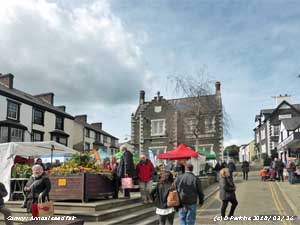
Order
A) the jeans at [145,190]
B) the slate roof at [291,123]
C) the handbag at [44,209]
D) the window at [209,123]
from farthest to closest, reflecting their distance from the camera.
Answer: the window at [209,123], the slate roof at [291,123], the jeans at [145,190], the handbag at [44,209]

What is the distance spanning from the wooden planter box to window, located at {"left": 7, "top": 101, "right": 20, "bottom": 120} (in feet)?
77.8

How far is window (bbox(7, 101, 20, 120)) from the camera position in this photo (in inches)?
1294

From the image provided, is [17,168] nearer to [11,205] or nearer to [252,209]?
[11,205]

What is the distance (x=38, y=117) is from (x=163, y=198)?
105ft

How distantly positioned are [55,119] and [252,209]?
31410 mm

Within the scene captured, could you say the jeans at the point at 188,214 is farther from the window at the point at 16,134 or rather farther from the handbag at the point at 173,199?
the window at the point at 16,134

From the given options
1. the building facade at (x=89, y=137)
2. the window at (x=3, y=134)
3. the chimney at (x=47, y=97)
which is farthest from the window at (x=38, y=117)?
the building facade at (x=89, y=137)

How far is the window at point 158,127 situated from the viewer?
4616 cm

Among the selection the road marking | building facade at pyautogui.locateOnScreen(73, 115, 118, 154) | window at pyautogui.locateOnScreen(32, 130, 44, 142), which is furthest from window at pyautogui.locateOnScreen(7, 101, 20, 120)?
the road marking

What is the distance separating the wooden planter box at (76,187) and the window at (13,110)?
934 inches

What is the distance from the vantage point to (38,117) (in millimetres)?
37688

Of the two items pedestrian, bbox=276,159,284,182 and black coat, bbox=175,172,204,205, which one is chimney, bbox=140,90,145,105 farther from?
black coat, bbox=175,172,204,205

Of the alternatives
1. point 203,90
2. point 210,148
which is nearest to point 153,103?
point 210,148

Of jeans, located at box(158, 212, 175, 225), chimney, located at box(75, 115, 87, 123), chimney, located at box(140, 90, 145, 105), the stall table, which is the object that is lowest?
jeans, located at box(158, 212, 175, 225)
